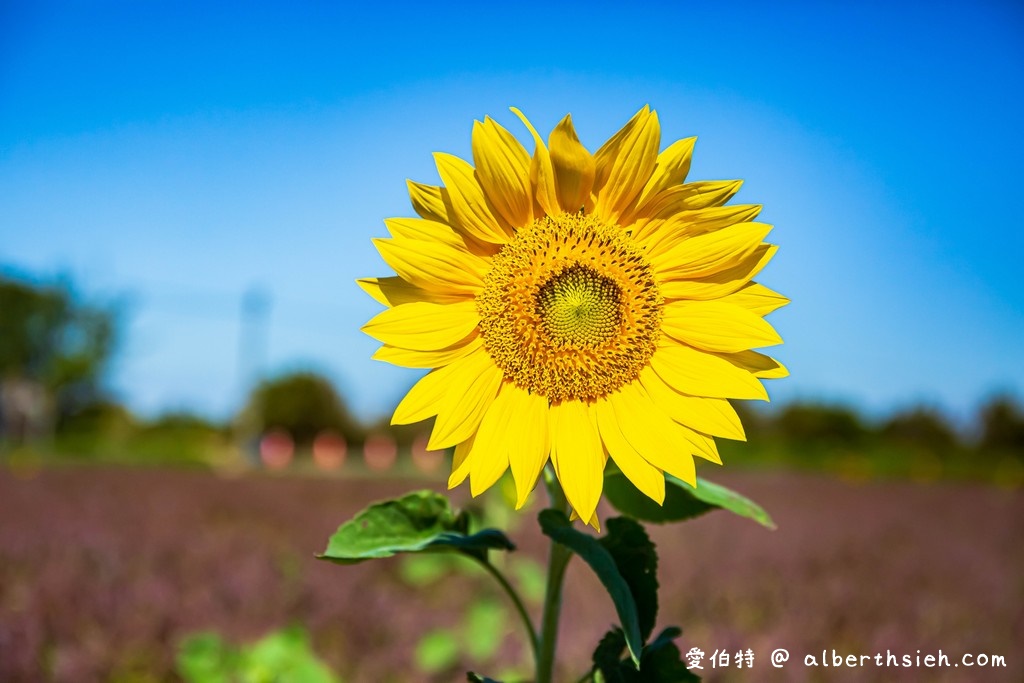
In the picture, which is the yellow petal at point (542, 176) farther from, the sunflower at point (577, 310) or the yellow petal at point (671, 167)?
the yellow petal at point (671, 167)

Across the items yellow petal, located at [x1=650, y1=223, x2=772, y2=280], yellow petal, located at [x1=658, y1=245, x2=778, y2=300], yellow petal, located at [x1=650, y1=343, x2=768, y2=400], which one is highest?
yellow petal, located at [x1=650, y1=223, x2=772, y2=280]

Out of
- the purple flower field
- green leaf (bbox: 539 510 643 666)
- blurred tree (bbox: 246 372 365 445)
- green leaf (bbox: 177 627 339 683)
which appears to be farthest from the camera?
blurred tree (bbox: 246 372 365 445)

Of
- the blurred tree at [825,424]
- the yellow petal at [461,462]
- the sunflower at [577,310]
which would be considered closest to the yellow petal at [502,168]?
the sunflower at [577,310]

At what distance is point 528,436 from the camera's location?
1.12 metres

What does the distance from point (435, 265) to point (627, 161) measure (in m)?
0.30

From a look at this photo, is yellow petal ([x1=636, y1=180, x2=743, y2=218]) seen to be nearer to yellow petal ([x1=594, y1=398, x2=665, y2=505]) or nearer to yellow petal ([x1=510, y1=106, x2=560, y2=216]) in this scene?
yellow petal ([x1=510, y1=106, x2=560, y2=216])

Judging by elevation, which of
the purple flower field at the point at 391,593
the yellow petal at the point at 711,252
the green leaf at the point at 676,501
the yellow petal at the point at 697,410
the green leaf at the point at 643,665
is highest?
the yellow petal at the point at 711,252

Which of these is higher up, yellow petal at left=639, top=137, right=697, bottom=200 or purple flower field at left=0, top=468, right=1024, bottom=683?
yellow petal at left=639, top=137, right=697, bottom=200

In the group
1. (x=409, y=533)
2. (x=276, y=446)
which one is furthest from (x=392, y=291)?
(x=276, y=446)

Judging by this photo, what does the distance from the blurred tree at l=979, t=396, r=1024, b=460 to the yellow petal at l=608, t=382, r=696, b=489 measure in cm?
2818

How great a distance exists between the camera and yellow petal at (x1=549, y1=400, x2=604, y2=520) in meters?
1.07

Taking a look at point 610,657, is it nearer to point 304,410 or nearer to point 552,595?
point 552,595

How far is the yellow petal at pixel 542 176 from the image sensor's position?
103cm

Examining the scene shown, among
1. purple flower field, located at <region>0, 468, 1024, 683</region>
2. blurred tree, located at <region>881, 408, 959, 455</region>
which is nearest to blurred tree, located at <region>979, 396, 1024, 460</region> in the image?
blurred tree, located at <region>881, 408, 959, 455</region>
